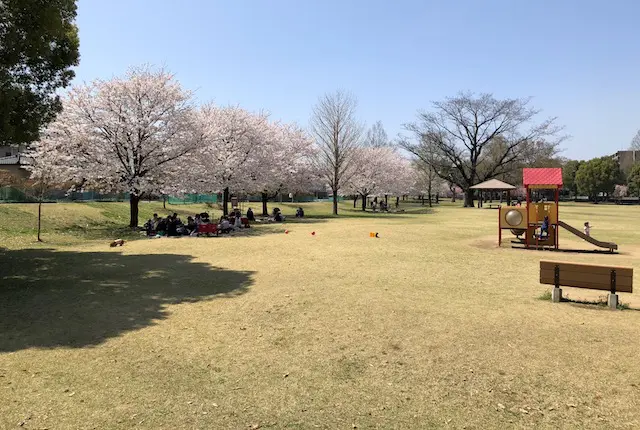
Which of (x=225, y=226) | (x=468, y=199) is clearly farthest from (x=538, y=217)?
(x=468, y=199)

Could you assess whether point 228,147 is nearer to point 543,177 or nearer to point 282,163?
point 282,163

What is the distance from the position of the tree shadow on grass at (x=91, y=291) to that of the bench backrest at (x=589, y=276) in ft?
20.5

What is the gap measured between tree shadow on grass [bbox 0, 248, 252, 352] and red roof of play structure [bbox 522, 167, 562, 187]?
12.5 m

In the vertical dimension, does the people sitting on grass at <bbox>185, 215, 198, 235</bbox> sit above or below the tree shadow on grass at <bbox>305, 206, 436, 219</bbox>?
below

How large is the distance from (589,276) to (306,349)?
5591 mm

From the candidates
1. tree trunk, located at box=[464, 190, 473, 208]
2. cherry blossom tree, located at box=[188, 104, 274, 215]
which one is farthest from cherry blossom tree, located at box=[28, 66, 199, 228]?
tree trunk, located at box=[464, 190, 473, 208]

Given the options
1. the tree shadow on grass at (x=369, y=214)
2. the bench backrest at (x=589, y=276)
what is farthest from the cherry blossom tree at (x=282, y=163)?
the bench backrest at (x=589, y=276)

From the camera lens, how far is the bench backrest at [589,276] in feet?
25.1

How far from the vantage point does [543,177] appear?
17406 mm

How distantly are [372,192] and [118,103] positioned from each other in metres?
36.6

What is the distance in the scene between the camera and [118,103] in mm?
22406

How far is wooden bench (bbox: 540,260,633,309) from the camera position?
7.66 m

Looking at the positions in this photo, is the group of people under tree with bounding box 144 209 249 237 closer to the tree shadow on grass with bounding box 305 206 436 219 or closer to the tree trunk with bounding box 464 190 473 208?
the tree shadow on grass with bounding box 305 206 436 219

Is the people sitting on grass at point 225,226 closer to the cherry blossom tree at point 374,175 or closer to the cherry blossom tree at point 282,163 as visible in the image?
the cherry blossom tree at point 282,163
